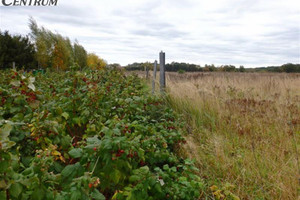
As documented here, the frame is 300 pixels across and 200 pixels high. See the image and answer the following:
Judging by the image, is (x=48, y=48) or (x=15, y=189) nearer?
(x=15, y=189)

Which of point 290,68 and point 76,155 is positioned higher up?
point 290,68

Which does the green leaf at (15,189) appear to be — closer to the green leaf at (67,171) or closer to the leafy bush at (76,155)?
the leafy bush at (76,155)

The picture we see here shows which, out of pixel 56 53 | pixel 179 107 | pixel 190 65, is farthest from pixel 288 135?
pixel 190 65

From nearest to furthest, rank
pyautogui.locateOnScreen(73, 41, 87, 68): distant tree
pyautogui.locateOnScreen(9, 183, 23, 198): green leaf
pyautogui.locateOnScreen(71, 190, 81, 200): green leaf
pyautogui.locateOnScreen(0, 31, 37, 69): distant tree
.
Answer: pyautogui.locateOnScreen(9, 183, 23, 198): green leaf, pyautogui.locateOnScreen(71, 190, 81, 200): green leaf, pyautogui.locateOnScreen(0, 31, 37, 69): distant tree, pyautogui.locateOnScreen(73, 41, 87, 68): distant tree

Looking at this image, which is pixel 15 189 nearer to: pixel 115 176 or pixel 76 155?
pixel 76 155

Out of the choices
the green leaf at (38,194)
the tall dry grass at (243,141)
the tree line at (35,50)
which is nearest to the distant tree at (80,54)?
the tree line at (35,50)

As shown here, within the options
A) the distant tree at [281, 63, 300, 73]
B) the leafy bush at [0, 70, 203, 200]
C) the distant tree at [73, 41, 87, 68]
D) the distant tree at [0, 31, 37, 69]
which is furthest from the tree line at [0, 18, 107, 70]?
the leafy bush at [0, 70, 203, 200]

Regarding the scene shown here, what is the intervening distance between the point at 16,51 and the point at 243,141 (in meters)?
26.0

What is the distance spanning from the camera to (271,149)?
352 cm

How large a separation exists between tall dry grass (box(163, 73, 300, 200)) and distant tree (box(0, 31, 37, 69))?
74.2 ft

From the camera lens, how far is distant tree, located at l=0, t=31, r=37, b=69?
24.3 metres

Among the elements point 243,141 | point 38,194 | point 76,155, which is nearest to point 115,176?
point 76,155

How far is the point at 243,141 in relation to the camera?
4039 millimetres

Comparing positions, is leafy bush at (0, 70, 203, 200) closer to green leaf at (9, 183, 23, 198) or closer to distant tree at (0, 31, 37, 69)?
green leaf at (9, 183, 23, 198)
